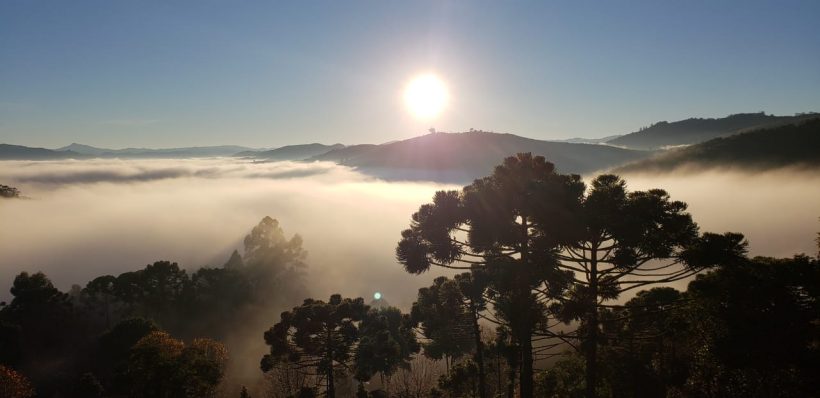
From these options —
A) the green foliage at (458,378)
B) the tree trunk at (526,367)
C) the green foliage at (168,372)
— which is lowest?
the green foliage at (458,378)

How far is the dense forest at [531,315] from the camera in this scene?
19.4m

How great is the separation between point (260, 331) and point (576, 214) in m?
87.9

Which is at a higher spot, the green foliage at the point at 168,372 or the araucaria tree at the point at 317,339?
the araucaria tree at the point at 317,339

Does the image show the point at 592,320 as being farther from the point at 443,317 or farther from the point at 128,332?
the point at 128,332

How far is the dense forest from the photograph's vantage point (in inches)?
763

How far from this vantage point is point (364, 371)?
4353cm

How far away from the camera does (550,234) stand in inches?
737

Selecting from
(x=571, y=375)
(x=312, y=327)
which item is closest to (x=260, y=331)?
(x=312, y=327)

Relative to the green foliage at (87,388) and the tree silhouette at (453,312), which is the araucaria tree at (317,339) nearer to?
the tree silhouette at (453,312)

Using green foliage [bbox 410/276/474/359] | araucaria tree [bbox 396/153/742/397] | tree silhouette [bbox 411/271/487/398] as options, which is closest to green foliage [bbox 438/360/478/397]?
tree silhouette [bbox 411/271/487/398]

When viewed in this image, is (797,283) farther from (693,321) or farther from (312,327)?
(312,327)

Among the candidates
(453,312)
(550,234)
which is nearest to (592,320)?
(550,234)

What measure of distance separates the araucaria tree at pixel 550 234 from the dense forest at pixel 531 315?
0.08 metres

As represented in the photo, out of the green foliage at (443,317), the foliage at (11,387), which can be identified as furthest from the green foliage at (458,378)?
the foliage at (11,387)
